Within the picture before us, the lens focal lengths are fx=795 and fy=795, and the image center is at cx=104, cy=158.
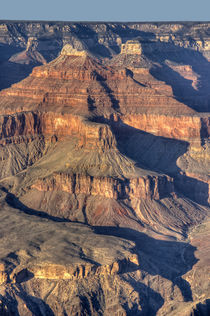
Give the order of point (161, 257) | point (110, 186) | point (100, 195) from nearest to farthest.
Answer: point (161, 257) < point (110, 186) < point (100, 195)

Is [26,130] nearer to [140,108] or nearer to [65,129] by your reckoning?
[65,129]

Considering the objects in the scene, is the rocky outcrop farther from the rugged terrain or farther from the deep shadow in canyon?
the deep shadow in canyon

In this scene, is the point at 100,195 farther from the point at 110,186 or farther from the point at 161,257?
the point at 161,257

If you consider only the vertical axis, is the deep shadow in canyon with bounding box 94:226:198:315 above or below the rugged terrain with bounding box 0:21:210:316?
below

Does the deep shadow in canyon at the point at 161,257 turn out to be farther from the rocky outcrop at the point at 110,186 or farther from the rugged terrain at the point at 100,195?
the rocky outcrop at the point at 110,186

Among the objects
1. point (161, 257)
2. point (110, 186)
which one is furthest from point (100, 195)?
point (161, 257)

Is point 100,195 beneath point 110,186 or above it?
beneath

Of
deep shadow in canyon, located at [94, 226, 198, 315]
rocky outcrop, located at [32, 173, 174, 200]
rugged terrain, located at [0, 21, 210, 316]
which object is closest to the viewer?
rugged terrain, located at [0, 21, 210, 316]

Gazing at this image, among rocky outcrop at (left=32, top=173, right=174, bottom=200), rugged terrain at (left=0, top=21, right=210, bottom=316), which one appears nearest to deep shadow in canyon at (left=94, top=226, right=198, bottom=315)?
rugged terrain at (left=0, top=21, right=210, bottom=316)
